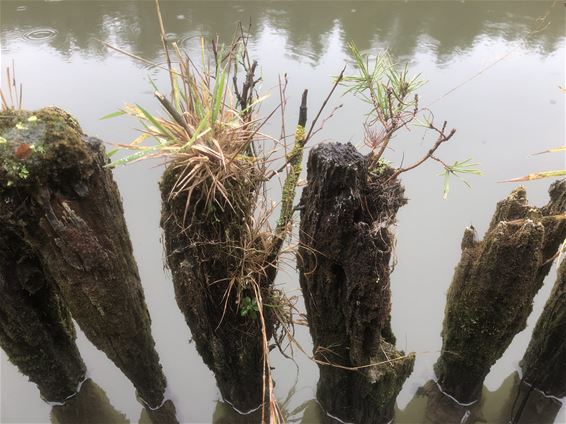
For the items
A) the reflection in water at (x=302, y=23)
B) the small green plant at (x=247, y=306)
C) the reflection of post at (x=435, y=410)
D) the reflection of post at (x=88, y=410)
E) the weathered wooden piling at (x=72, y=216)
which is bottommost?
the reflection of post at (x=88, y=410)

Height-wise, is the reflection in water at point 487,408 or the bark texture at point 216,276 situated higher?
the bark texture at point 216,276

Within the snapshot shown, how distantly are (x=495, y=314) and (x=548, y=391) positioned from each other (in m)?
0.91

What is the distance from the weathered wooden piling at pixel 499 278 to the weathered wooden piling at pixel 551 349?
114 millimetres

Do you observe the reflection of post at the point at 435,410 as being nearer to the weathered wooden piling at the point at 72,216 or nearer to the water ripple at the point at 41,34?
the weathered wooden piling at the point at 72,216

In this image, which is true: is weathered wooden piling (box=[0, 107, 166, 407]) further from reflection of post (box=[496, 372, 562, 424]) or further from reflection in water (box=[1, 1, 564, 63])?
reflection in water (box=[1, 1, 564, 63])

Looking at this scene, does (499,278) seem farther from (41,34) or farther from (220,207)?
(41,34)

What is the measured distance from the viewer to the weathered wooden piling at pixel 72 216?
155 centimetres

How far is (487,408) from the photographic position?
9.32 ft

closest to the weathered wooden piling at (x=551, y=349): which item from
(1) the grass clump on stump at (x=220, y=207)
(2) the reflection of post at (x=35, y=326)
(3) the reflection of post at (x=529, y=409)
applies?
(3) the reflection of post at (x=529, y=409)

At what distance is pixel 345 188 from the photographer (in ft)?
5.40

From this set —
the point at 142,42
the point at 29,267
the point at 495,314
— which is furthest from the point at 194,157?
the point at 142,42

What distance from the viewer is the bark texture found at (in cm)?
175

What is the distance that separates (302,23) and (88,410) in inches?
203

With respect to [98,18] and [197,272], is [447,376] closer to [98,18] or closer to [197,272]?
[197,272]
